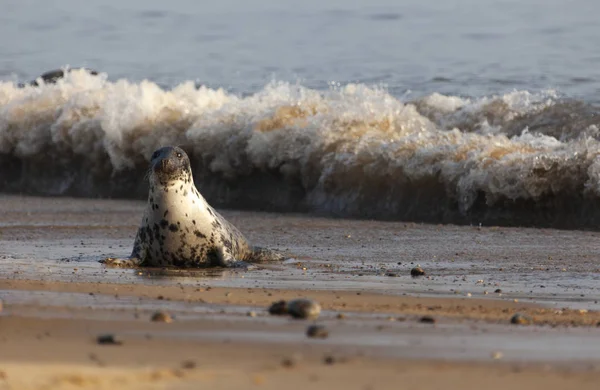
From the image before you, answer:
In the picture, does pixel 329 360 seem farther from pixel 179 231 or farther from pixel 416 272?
pixel 179 231

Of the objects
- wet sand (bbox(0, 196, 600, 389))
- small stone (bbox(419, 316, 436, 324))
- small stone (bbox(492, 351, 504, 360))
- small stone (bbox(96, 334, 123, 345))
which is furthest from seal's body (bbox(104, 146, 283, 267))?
small stone (bbox(492, 351, 504, 360))

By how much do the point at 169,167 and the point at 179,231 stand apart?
1.52 ft

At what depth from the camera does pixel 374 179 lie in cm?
1348

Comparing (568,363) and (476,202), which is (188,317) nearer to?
(568,363)

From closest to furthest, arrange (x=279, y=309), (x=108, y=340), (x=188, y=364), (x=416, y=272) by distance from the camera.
Result: (x=188, y=364) < (x=108, y=340) < (x=279, y=309) < (x=416, y=272)

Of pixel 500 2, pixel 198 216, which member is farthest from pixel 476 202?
pixel 500 2

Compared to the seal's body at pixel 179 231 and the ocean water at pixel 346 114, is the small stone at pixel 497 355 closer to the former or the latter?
the seal's body at pixel 179 231

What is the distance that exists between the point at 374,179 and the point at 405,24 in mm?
14278

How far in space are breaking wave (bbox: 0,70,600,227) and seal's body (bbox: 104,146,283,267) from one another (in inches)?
137

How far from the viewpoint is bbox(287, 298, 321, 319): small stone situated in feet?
19.6

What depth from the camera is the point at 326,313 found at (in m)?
6.22

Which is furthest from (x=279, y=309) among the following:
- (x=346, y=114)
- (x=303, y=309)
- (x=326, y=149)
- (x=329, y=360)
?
(x=346, y=114)

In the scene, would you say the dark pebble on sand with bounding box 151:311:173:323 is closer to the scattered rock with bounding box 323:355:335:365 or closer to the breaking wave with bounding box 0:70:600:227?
the scattered rock with bounding box 323:355:335:365

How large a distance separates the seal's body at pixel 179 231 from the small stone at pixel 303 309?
3.10 meters
